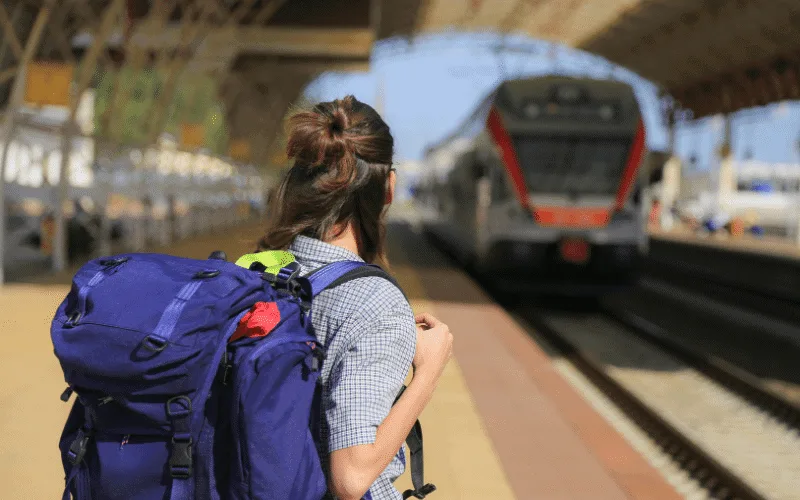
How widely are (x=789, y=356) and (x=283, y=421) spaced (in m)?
12.8

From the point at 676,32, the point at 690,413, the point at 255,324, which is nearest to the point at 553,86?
the point at 690,413

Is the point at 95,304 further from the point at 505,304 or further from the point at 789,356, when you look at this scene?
the point at 505,304

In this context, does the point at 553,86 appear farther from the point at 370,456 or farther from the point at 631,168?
the point at 370,456

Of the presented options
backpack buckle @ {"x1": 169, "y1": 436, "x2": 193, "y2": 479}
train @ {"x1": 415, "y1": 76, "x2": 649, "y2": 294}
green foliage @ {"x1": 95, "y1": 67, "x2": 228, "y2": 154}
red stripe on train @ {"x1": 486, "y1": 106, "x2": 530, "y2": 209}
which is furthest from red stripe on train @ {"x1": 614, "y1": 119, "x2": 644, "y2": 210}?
green foliage @ {"x1": 95, "y1": 67, "x2": 228, "y2": 154}

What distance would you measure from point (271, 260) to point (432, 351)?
35 cm

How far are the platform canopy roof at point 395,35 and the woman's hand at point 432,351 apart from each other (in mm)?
13130

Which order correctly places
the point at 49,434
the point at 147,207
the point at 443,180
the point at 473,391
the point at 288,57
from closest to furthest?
the point at 49,434 < the point at 473,391 < the point at 147,207 < the point at 443,180 < the point at 288,57

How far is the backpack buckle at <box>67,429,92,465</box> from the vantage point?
167 cm

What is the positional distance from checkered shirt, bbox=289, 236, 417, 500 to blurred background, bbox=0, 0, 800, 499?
0.39 m

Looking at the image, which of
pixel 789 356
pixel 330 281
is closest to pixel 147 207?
pixel 789 356

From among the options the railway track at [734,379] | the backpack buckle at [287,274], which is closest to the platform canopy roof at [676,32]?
the railway track at [734,379]

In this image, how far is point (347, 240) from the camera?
1.95 m

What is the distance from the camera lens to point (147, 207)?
16.3 meters

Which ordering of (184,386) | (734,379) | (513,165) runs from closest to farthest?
1. (184,386)
2. (734,379)
3. (513,165)
